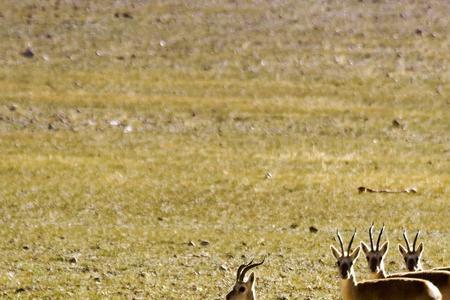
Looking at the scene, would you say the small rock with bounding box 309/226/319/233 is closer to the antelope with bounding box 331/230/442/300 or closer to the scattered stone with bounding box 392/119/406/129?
the antelope with bounding box 331/230/442/300

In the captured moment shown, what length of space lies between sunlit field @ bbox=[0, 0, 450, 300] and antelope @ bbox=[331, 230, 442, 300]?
1.76 meters

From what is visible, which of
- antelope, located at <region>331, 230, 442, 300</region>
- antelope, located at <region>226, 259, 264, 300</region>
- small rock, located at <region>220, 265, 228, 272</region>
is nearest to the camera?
antelope, located at <region>331, 230, 442, 300</region>

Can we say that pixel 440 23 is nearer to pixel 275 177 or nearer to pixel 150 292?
pixel 275 177

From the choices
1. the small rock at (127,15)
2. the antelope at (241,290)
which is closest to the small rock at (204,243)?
the antelope at (241,290)

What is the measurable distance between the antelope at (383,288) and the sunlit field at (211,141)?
1.76 metres

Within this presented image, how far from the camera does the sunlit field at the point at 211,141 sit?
2280 centimetres

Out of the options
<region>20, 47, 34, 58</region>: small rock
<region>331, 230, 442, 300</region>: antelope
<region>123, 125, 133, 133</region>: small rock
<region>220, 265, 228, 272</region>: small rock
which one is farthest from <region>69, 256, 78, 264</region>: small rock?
<region>20, 47, 34, 58</region>: small rock

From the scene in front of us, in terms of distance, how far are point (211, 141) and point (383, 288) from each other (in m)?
21.8

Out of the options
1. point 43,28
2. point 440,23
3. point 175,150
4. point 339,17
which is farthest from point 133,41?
point 175,150

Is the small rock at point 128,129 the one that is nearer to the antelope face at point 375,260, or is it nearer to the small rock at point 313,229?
the small rock at point 313,229

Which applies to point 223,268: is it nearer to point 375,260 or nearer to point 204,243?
point 204,243

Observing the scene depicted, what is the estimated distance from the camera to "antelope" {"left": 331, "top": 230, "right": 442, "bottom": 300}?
664 inches

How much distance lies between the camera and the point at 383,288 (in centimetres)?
1725

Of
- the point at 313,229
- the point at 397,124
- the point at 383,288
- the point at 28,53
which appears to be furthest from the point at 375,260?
the point at 28,53
